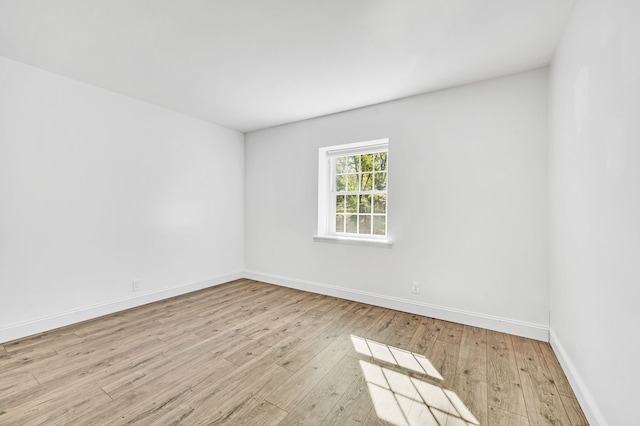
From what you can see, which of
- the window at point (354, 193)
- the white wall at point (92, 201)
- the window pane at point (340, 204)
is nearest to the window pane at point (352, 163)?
the window at point (354, 193)

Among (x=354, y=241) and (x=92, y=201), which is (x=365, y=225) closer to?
(x=354, y=241)

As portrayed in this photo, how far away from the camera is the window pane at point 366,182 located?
3.66 meters

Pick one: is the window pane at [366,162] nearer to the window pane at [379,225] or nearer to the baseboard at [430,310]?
the window pane at [379,225]

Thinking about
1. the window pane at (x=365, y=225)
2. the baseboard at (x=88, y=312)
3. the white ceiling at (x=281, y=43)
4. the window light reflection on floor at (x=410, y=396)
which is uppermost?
the white ceiling at (x=281, y=43)

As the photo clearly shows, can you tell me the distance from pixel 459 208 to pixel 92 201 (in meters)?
4.00

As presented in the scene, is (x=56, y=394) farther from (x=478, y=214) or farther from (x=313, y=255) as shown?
(x=478, y=214)

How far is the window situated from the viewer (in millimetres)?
3557

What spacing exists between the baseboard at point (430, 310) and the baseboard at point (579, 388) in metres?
0.27

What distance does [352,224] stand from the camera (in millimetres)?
3842

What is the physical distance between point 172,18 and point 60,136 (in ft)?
6.30

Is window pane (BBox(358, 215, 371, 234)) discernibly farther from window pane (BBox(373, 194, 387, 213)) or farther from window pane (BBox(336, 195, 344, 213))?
window pane (BBox(336, 195, 344, 213))

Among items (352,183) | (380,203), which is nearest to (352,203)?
(352,183)

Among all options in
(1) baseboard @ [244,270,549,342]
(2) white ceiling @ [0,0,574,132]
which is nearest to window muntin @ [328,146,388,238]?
(1) baseboard @ [244,270,549,342]

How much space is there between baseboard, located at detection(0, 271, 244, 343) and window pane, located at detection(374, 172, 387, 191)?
2944 mm
